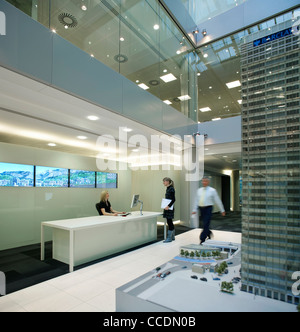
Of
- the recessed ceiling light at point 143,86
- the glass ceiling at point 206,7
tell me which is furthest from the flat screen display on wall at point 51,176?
the glass ceiling at point 206,7

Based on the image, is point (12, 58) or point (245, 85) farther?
point (12, 58)

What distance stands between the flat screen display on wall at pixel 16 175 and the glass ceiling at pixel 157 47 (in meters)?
3.27

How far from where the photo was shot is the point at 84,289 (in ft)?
9.92

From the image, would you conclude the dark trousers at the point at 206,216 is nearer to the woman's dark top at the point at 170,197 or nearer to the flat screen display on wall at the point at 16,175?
the woman's dark top at the point at 170,197

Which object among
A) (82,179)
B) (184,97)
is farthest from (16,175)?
(184,97)

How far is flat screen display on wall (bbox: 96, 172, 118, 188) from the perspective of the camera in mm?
7713

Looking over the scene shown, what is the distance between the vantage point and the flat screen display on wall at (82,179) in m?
6.72

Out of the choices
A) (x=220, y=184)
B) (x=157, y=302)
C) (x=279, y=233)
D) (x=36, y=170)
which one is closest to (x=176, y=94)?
(x=36, y=170)

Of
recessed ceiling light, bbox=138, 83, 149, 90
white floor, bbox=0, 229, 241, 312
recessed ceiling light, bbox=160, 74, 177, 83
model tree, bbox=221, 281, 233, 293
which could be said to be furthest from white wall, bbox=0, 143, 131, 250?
model tree, bbox=221, 281, 233, 293

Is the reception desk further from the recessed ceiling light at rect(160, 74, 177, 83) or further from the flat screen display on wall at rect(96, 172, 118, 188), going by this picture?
the recessed ceiling light at rect(160, 74, 177, 83)

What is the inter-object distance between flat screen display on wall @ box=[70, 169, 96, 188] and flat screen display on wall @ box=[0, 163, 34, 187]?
125cm

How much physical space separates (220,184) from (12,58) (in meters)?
13.4
